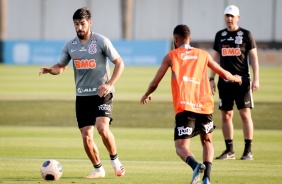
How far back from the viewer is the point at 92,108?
1171cm

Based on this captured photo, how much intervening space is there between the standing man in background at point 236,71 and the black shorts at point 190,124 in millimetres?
3706

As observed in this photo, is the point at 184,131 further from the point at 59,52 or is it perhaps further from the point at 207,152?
the point at 59,52

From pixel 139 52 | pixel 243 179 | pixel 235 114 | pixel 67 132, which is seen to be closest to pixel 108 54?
pixel 243 179

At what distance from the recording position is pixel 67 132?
1916 centimetres

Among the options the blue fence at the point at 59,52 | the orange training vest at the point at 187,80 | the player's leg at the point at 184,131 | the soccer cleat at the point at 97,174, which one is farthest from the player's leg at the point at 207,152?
the blue fence at the point at 59,52

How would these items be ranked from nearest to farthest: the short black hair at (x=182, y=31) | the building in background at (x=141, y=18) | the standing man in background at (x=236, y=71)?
1. the short black hair at (x=182, y=31)
2. the standing man in background at (x=236, y=71)
3. the building in background at (x=141, y=18)

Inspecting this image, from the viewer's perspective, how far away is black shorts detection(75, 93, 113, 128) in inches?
458

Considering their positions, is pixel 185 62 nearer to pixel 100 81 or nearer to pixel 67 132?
pixel 100 81

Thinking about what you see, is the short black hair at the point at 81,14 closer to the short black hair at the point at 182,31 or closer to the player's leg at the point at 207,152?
the short black hair at the point at 182,31

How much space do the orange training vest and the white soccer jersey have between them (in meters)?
1.54

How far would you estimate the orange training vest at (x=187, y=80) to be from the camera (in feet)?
33.8

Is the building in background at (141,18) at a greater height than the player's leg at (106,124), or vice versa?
the player's leg at (106,124)

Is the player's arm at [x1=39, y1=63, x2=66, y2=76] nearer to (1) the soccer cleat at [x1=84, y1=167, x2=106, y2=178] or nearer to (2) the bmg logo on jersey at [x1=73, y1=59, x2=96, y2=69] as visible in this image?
(2) the bmg logo on jersey at [x1=73, y1=59, x2=96, y2=69]

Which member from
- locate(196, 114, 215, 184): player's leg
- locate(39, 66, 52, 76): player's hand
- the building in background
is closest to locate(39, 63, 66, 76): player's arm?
locate(39, 66, 52, 76): player's hand
